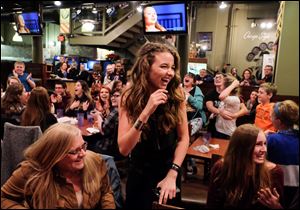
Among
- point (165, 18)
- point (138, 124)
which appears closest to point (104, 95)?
point (165, 18)

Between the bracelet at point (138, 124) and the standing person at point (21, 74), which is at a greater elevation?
the standing person at point (21, 74)

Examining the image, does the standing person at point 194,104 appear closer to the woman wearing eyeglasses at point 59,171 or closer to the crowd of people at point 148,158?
the crowd of people at point 148,158

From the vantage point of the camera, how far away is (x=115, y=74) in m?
5.64

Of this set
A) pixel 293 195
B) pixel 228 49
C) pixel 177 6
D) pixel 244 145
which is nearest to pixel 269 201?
pixel 293 195

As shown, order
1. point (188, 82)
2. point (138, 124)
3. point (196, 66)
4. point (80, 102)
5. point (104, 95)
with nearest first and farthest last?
point (138, 124)
point (104, 95)
point (188, 82)
point (80, 102)
point (196, 66)

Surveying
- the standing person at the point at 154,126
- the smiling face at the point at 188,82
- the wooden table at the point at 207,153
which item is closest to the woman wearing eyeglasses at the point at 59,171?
the standing person at the point at 154,126

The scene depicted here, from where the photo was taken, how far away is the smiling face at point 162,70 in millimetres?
1006

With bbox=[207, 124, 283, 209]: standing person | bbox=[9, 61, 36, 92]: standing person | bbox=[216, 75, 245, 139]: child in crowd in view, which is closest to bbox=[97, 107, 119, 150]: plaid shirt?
bbox=[9, 61, 36, 92]: standing person

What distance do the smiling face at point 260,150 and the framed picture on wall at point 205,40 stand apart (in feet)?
34.5

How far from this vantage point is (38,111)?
2.34m

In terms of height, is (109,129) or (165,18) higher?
(165,18)

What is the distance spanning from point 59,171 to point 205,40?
36.1 feet

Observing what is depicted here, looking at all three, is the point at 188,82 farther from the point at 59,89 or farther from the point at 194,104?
the point at 59,89

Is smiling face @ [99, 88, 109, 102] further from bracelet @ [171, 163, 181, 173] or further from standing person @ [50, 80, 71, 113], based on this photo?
bracelet @ [171, 163, 181, 173]
